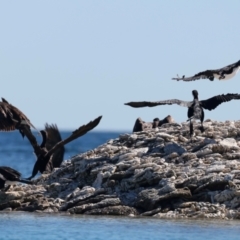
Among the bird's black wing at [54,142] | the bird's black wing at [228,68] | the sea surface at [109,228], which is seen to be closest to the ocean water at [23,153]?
the bird's black wing at [54,142]

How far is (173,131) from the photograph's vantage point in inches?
1137

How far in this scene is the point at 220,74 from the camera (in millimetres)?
30859

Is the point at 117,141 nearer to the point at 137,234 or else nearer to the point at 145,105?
the point at 145,105

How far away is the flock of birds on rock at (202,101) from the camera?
1091 inches

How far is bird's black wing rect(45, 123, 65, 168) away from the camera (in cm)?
3009

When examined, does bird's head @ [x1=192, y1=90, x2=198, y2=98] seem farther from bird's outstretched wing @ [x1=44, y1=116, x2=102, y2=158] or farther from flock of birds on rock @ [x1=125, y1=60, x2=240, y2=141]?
bird's outstretched wing @ [x1=44, y1=116, x2=102, y2=158]

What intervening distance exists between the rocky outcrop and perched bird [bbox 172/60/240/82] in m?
1.75

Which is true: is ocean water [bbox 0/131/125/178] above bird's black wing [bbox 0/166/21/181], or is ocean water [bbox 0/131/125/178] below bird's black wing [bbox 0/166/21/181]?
above

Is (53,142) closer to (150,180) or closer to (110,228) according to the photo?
(150,180)

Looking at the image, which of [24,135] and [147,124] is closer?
[24,135]

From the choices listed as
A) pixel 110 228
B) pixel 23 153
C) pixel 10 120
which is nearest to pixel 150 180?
pixel 110 228

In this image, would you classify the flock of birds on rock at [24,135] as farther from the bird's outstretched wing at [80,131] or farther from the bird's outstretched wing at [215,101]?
the bird's outstretched wing at [215,101]

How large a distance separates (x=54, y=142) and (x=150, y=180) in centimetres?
577

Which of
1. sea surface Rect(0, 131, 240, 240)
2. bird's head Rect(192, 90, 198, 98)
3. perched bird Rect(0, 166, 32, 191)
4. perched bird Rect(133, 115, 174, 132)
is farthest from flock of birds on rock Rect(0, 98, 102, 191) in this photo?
perched bird Rect(133, 115, 174, 132)
